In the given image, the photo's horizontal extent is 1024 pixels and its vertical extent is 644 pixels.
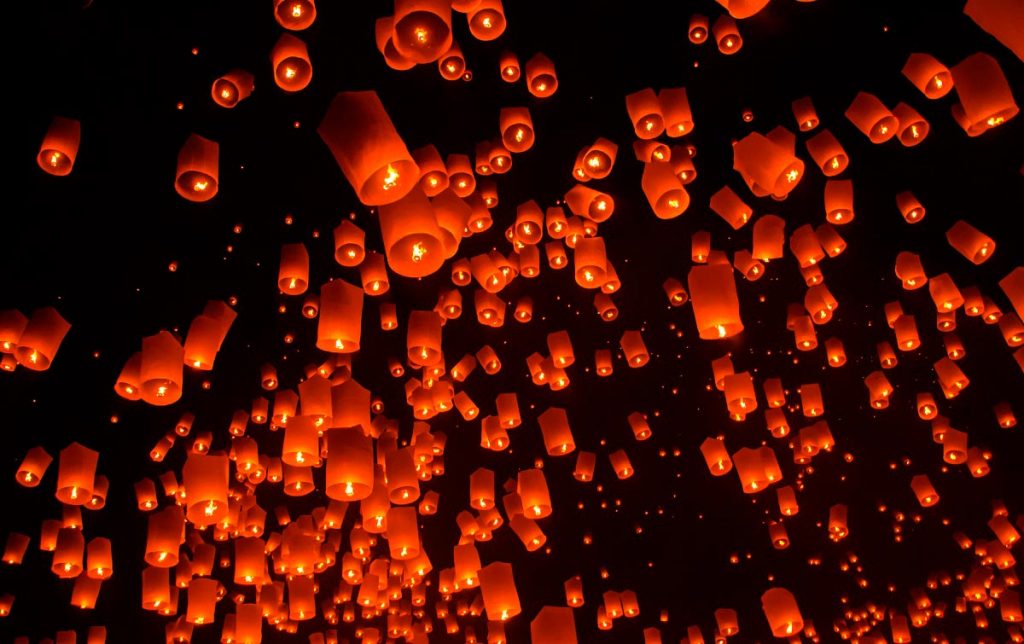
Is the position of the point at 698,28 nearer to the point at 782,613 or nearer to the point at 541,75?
the point at 541,75

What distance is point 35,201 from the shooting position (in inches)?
150

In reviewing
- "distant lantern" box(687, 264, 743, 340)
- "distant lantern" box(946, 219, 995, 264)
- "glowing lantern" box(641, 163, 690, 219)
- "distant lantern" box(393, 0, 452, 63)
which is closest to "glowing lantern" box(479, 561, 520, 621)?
"distant lantern" box(687, 264, 743, 340)

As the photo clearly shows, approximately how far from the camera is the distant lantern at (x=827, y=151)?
3.31m

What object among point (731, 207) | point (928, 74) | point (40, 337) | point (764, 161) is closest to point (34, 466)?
point (40, 337)

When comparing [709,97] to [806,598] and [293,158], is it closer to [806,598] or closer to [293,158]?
[293,158]

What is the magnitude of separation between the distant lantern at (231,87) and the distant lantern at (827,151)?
2.31 meters

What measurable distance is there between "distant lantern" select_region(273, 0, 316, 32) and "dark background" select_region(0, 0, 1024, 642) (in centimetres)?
56

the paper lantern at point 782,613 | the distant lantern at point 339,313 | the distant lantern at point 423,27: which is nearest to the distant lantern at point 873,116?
the distant lantern at point 423,27

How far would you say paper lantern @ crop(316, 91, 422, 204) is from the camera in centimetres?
192

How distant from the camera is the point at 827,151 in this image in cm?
334

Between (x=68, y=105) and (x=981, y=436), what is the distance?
6016 millimetres

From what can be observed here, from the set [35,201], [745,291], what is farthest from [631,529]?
[35,201]

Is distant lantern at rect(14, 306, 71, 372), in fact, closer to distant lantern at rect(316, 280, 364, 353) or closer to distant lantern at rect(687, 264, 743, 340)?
distant lantern at rect(316, 280, 364, 353)

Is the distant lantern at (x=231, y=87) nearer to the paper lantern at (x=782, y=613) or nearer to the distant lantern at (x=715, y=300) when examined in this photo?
the distant lantern at (x=715, y=300)
